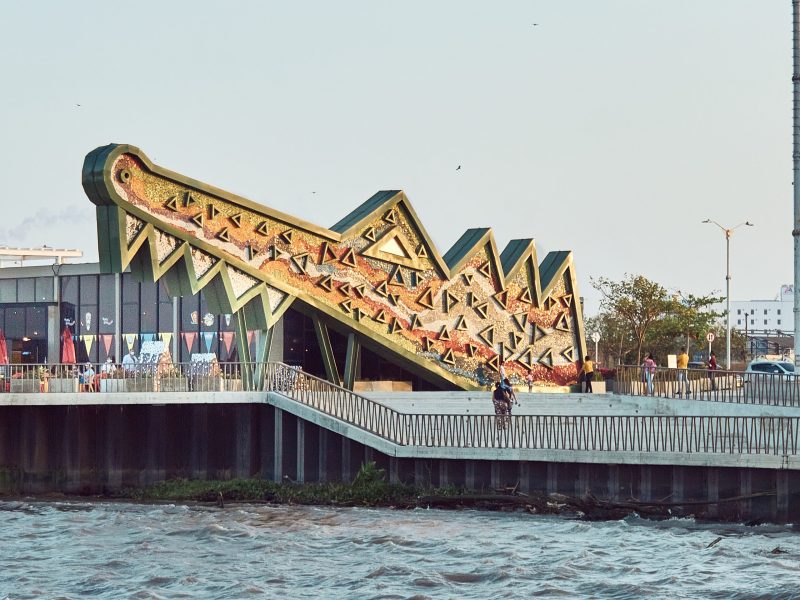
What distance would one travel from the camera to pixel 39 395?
154 ft

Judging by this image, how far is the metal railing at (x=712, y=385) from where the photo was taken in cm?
4928

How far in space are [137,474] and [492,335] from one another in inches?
652

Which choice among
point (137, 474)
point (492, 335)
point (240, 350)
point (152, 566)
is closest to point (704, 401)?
point (492, 335)

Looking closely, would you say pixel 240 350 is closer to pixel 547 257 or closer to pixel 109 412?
pixel 109 412

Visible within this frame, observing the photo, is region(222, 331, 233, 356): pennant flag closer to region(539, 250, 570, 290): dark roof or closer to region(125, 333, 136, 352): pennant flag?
region(125, 333, 136, 352): pennant flag

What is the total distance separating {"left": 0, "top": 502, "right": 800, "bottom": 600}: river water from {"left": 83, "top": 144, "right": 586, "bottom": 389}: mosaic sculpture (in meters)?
9.04

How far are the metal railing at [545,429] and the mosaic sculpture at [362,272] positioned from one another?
4.10 meters

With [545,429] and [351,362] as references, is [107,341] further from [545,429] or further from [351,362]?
[545,429]

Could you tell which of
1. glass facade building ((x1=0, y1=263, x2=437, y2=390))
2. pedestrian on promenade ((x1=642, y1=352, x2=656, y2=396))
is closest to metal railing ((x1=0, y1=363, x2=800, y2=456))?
pedestrian on promenade ((x1=642, y1=352, x2=656, y2=396))

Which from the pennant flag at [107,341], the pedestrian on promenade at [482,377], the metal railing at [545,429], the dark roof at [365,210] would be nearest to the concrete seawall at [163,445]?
the metal railing at [545,429]

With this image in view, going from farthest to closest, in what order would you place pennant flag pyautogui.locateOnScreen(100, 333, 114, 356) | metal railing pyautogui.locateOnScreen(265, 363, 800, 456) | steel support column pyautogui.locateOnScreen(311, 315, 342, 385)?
pennant flag pyautogui.locateOnScreen(100, 333, 114, 356)
steel support column pyautogui.locateOnScreen(311, 315, 342, 385)
metal railing pyautogui.locateOnScreen(265, 363, 800, 456)

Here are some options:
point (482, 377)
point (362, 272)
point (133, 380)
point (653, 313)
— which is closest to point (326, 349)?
point (362, 272)

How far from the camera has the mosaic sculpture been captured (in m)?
48.2

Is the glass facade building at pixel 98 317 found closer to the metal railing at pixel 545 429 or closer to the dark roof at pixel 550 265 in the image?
the dark roof at pixel 550 265
